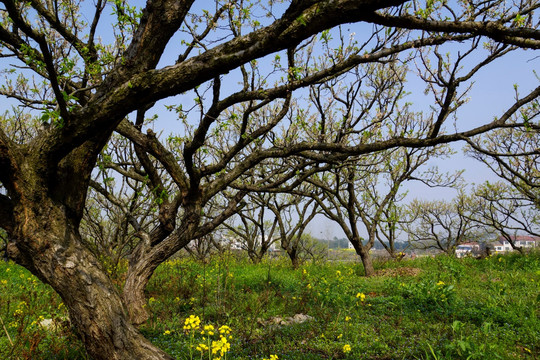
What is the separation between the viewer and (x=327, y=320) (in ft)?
17.4

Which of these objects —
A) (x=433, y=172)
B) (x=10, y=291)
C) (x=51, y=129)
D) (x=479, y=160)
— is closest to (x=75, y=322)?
(x=51, y=129)

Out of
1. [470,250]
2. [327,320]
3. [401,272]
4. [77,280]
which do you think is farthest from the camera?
[470,250]

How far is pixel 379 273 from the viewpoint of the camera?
12695mm

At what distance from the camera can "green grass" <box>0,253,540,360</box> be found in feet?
14.2

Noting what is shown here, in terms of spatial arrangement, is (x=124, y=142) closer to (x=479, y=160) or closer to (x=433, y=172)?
(x=433, y=172)

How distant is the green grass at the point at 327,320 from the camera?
14.2 feet

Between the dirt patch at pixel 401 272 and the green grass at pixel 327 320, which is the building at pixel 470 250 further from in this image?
the green grass at pixel 327 320

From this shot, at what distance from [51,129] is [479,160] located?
698 inches

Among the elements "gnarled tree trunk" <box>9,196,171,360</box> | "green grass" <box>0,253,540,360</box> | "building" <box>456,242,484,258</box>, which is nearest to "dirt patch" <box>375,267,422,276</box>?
"green grass" <box>0,253,540,360</box>

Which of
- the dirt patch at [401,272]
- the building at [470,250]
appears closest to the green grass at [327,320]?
the dirt patch at [401,272]

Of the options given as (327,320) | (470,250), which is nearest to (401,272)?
(470,250)

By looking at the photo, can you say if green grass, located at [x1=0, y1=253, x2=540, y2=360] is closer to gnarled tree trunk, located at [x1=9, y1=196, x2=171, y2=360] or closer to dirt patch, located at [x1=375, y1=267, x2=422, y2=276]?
gnarled tree trunk, located at [x1=9, y1=196, x2=171, y2=360]

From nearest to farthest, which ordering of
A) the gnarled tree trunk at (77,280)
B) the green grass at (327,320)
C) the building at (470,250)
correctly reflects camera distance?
the gnarled tree trunk at (77,280) → the green grass at (327,320) → the building at (470,250)

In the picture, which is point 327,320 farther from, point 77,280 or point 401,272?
point 401,272
